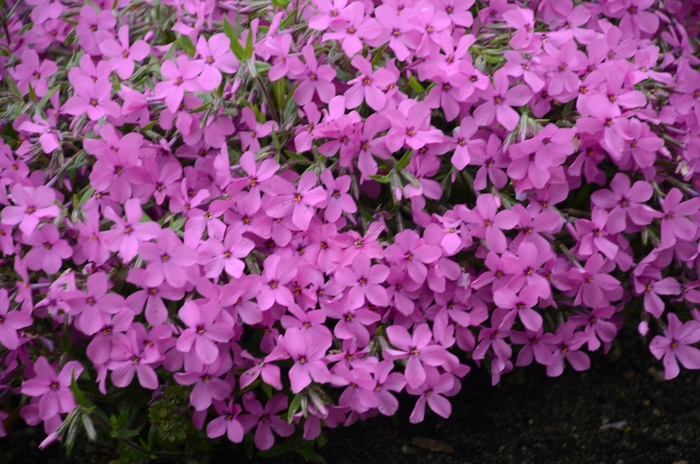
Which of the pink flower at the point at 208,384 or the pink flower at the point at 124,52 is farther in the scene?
the pink flower at the point at 124,52

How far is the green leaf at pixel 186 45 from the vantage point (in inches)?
77.6

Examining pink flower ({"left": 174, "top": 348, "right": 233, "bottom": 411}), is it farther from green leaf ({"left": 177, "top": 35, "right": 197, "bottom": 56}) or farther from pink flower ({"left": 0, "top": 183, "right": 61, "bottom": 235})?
green leaf ({"left": 177, "top": 35, "right": 197, "bottom": 56})

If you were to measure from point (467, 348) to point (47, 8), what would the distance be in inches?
70.7

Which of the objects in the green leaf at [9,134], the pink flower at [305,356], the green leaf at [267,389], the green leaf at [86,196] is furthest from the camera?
the green leaf at [9,134]

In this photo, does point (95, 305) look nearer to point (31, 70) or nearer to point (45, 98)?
point (45, 98)

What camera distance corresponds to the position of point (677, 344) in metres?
1.79

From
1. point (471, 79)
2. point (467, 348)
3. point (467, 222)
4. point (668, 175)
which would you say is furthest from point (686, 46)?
point (467, 348)

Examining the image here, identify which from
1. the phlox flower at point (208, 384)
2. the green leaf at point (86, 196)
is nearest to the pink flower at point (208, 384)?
the phlox flower at point (208, 384)

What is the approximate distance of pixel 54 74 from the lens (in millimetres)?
2164

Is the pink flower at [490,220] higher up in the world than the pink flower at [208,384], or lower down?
higher up

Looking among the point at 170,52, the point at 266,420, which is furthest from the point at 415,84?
the point at 266,420

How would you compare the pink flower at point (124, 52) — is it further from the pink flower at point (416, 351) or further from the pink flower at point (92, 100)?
the pink flower at point (416, 351)

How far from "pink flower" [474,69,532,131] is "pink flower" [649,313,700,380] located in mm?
687

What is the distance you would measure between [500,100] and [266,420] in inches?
40.7
